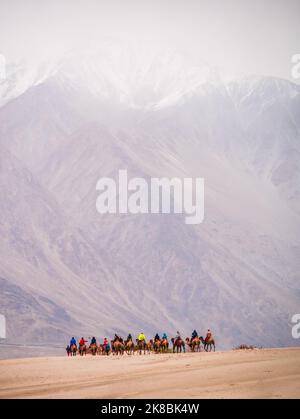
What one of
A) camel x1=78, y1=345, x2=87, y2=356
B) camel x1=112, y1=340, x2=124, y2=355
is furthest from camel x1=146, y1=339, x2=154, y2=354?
camel x1=78, y1=345, x2=87, y2=356

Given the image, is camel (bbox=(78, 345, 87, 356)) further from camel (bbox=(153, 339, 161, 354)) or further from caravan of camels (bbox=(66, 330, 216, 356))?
camel (bbox=(153, 339, 161, 354))

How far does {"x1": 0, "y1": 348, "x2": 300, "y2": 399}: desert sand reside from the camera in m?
36.7

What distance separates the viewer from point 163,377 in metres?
42.3

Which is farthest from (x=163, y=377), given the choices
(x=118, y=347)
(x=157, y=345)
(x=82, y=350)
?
(x=82, y=350)

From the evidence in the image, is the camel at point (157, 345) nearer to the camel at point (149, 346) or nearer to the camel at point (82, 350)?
the camel at point (149, 346)

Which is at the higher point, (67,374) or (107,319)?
(107,319)

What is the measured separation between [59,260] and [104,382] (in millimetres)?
155693

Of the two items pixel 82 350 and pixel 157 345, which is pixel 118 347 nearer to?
pixel 157 345

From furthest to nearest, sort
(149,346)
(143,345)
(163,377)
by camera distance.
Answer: (149,346)
(143,345)
(163,377)

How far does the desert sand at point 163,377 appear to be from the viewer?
36656 mm

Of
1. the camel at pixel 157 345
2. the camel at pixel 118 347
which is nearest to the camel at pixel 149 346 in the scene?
the camel at pixel 157 345
